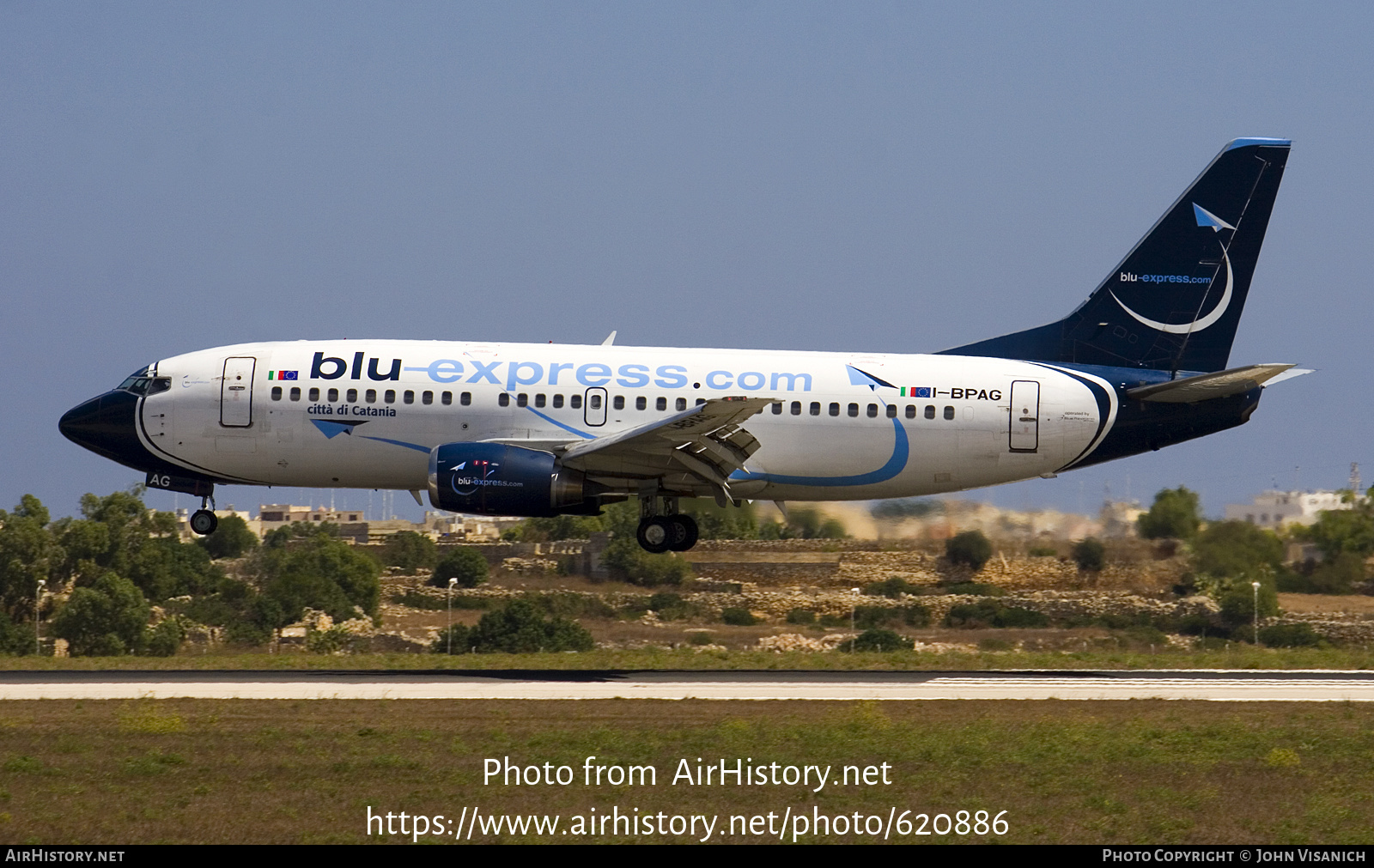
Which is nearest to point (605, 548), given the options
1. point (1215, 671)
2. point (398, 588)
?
point (398, 588)

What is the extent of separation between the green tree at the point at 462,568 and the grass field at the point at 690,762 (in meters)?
17.1

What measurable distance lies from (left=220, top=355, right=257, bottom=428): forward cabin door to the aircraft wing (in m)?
6.24

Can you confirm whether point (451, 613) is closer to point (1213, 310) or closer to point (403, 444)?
point (403, 444)

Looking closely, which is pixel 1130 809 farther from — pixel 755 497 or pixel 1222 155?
pixel 1222 155

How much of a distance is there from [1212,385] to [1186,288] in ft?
9.02

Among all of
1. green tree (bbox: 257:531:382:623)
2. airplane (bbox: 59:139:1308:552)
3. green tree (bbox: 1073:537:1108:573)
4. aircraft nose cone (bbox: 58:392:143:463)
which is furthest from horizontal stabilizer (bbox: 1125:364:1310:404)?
green tree (bbox: 257:531:382:623)

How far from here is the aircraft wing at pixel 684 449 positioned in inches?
1032

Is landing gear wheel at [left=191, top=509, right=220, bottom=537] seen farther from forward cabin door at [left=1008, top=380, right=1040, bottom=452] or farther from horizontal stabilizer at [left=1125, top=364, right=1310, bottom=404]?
horizontal stabilizer at [left=1125, top=364, right=1310, bottom=404]

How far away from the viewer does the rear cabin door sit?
2864 cm

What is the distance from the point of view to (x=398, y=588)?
1657 inches

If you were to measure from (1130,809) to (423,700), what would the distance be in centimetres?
1093

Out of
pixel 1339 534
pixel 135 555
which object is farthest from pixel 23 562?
pixel 1339 534

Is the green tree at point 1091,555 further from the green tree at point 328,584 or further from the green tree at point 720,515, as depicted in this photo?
the green tree at point 328,584
